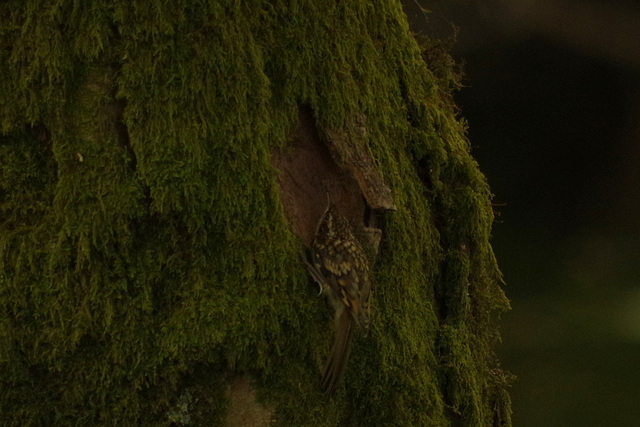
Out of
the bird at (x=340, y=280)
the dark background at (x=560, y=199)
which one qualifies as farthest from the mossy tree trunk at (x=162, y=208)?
the dark background at (x=560, y=199)

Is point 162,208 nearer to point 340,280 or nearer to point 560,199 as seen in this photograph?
point 340,280

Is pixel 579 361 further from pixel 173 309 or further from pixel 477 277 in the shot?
pixel 173 309

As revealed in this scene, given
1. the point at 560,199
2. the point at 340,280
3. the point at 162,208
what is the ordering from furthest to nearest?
the point at 560,199 < the point at 340,280 < the point at 162,208

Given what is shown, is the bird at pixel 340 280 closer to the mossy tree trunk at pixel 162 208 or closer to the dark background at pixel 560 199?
the mossy tree trunk at pixel 162 208

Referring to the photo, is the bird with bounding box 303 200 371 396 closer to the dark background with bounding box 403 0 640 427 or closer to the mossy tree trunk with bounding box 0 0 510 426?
the mossy tree trunk with bounding box 0 0 510 426

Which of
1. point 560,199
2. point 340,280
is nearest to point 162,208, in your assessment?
point 340,280

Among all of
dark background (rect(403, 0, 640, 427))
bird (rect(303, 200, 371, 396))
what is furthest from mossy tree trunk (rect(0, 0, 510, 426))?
dark background (rect(403, 0, 640, 427))

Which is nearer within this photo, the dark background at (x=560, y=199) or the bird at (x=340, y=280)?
the bird at (x=340, y=280)
